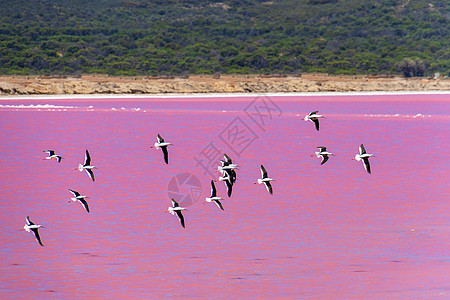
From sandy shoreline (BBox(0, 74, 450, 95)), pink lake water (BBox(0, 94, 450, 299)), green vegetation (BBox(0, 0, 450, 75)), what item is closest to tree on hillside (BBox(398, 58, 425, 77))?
green vegetation (BBox(0, 0, 450, 75))

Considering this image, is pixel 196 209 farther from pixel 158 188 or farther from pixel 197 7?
pixel 197 7

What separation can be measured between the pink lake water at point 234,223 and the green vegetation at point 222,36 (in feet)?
203

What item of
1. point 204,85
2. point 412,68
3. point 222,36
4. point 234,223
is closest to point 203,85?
point 204,85

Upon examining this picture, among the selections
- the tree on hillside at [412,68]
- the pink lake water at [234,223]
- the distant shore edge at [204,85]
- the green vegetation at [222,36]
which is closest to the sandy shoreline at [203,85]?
the distant shore edge at [204,85]

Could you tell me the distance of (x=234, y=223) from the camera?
58.7 feet

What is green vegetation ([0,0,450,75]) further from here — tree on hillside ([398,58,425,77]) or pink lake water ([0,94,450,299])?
pink lake water ([0,94,450,299])

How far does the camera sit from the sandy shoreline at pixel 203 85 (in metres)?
82.1

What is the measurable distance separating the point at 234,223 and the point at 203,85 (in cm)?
6922

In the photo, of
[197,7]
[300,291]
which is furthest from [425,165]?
[197,7]

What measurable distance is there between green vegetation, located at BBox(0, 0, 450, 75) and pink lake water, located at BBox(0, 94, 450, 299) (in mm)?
61823

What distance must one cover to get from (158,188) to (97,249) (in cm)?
786

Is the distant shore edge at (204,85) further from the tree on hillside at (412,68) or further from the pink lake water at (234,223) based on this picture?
the pink lake water at (234,223)

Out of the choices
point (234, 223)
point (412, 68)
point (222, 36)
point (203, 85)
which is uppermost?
point (222, 36)

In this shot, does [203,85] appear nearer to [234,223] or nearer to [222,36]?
[222,36]
